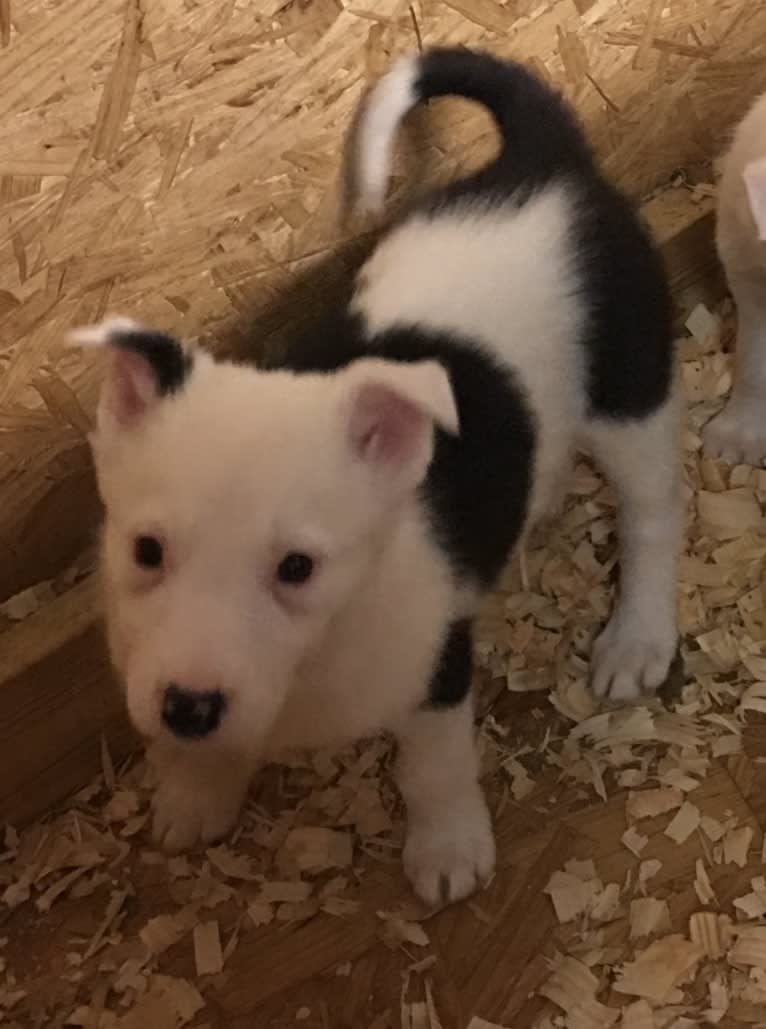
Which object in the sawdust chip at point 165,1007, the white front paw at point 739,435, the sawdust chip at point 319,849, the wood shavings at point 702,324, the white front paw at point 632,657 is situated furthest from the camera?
the wood shavings at point 702,324

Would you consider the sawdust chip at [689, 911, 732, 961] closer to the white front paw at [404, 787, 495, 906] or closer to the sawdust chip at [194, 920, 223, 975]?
the white front paw at [404, 787, 495, 906]

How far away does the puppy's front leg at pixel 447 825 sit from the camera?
6.38 ft

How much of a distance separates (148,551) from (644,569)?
103 cm

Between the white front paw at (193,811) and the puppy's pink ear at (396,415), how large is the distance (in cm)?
82

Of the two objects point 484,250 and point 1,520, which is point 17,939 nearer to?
point 1,520

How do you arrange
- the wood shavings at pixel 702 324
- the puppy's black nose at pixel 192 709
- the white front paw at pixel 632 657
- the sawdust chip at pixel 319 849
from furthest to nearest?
the wood shavings at pixel 702 324, the white front paw at pixel 632 657, the sawdust chip at pixel 319 849, the puppy's black nose at pixel 192 709

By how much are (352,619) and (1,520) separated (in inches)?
29.8

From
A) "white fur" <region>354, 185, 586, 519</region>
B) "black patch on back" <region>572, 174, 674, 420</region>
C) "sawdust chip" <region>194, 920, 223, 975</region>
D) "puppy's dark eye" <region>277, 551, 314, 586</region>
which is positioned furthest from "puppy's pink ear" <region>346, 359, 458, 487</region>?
"sawdust chip" <region>194, 920, 223, 975</region>

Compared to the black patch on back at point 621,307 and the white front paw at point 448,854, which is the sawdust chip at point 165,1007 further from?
the black patch on back at point 621,307

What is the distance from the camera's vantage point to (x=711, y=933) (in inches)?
77.6

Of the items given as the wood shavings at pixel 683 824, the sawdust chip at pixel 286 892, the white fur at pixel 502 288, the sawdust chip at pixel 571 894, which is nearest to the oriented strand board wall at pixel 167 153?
the white fur at pixel 502 288

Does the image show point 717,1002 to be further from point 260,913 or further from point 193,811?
point 193,811

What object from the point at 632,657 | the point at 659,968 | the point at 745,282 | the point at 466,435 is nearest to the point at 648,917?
the point at 659,968

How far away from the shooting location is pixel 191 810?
211 cm
